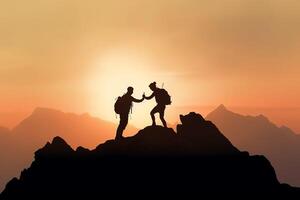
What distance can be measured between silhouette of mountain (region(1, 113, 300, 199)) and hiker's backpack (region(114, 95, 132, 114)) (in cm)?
325

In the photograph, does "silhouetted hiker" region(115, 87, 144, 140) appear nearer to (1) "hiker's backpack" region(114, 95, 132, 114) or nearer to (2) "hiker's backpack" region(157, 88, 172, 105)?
(1) "hiker's backpack" region(114, 95, 132, 114)

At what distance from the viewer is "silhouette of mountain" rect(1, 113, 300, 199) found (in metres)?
40.6

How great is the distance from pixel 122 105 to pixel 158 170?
677cm

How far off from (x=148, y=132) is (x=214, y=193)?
843 centimetres

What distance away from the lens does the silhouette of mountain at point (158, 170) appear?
133 ft

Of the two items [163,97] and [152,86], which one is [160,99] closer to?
[163,97]

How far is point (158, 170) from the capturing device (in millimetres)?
41188

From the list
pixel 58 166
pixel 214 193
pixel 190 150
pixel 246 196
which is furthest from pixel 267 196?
pixel 58 166

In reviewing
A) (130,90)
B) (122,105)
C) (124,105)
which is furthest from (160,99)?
(122,105)

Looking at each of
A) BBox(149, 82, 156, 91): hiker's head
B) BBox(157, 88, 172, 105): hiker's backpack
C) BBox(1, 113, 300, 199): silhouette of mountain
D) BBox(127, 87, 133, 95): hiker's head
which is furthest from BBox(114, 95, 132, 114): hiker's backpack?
BBox(1, 113, 300, 199): silhouette of mountain

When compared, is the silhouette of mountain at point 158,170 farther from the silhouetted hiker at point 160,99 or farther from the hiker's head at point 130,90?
the hiker's head at point 130,90

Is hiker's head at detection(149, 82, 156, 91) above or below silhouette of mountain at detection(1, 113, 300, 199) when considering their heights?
above

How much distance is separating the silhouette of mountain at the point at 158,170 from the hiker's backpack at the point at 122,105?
10.7ft

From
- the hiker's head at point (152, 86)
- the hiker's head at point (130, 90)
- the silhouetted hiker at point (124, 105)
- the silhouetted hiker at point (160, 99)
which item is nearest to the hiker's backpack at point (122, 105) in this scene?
the silhouetted hiker at point (124, 105)
